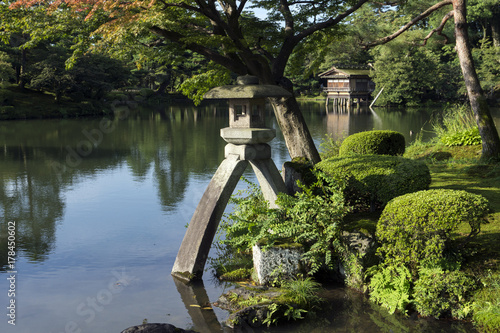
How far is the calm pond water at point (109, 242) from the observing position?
236 inches

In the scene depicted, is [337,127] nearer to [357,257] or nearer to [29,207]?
[29,207]

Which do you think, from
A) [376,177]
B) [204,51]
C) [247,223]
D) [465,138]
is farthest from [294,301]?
[465,138]

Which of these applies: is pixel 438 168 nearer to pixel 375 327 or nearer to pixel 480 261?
pixel 480 261

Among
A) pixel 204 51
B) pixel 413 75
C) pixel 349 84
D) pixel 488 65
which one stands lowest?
pixel 204 51

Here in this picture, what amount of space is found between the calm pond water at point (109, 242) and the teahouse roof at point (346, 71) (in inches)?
1000

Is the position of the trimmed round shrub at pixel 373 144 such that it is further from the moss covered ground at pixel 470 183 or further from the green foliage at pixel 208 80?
the green foliage at pixel 208 80

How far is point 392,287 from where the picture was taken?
19.6 ft

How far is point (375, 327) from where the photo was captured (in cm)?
562

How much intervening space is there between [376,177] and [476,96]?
5913 millimetres

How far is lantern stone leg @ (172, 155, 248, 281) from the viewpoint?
6.93 metres

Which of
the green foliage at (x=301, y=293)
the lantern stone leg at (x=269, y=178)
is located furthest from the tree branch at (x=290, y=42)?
the green foliage at (x=301, y=293)

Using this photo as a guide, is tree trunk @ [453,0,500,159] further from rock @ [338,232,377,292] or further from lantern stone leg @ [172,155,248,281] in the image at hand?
lantern stone leg @ [172,155,248,281]

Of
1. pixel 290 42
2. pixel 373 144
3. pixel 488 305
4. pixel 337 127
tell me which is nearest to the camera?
pixel 488 305

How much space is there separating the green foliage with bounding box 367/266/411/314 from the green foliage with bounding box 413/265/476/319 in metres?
0.15
